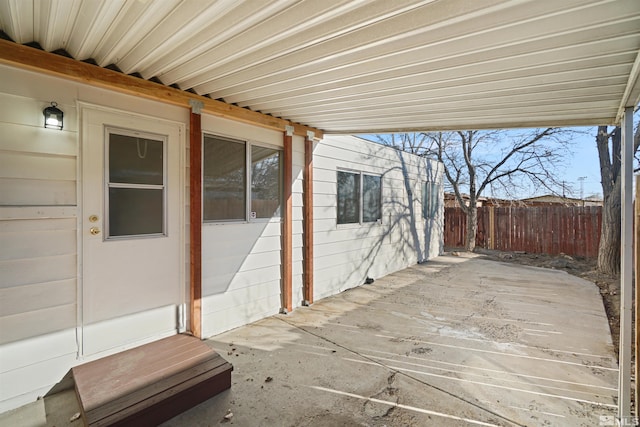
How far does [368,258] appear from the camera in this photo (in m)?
→ 6.01

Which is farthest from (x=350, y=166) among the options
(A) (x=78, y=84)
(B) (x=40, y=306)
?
(B) (x=40, y=306)

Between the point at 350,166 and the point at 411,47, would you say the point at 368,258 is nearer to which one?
the point at 350,166

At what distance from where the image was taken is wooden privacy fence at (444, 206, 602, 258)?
29.0 ft

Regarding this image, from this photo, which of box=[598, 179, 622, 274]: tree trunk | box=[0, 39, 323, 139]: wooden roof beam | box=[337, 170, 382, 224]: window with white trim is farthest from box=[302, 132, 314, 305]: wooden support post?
box=[598, 179, 622, 274]: tree trunk

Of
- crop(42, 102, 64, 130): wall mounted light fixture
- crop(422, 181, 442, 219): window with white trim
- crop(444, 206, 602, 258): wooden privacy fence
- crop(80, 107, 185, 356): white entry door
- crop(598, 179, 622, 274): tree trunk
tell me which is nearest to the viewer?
crop(42, 102, 64, 130): wall mounted light fixture

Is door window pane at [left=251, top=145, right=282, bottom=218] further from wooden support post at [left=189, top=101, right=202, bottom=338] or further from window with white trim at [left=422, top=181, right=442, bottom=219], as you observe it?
window with white trim at [left=422, top=181, right=442, bottom=219]

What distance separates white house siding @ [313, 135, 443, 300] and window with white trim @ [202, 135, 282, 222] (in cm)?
89

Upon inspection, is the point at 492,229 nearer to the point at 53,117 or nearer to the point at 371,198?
the point at 371,198

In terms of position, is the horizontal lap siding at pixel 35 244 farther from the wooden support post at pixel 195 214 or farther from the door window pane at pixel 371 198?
the door window pane at pixel 371 198

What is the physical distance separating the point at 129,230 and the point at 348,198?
360cm

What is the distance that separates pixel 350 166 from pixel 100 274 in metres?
4.06

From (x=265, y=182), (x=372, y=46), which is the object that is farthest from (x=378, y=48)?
(x=265, y=182)

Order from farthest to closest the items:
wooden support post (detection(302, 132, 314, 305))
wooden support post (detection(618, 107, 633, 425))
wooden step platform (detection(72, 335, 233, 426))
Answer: wooden support post (detection(302, 132, 314, 305)) → wooden support post (detection(618, 107, 633, 425)) → wooden step platform (detection(72, 335, 233, 426))

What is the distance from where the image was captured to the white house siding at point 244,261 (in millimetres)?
3369
